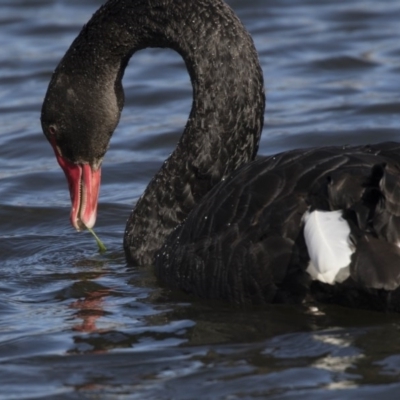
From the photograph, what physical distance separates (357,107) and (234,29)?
3.52 meters

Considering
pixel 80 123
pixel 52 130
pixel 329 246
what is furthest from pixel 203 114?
pixel 329 246

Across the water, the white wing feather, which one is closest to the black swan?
the white wing feather

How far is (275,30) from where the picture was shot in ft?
41.9

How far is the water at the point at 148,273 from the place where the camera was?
5.07 m

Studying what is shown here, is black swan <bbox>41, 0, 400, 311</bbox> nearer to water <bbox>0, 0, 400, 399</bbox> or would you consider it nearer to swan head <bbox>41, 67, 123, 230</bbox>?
swan head <bbox>41, 67, 123, 230</bbox>

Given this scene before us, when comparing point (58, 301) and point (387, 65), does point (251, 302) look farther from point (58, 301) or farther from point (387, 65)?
point (387, 65)

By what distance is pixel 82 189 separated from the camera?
7168 millimetres

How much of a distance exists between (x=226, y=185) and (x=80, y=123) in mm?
1244

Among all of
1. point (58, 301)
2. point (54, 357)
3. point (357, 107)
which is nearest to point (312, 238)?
point (54, 357)

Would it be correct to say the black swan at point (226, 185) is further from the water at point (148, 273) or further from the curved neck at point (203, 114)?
the water at point (148, 273)

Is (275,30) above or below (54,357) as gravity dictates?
above

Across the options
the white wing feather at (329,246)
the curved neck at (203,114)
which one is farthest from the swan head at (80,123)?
the white wing feather at (329,246)

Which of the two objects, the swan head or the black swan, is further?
the swan head

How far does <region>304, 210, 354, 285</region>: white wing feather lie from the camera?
17.2 feet
